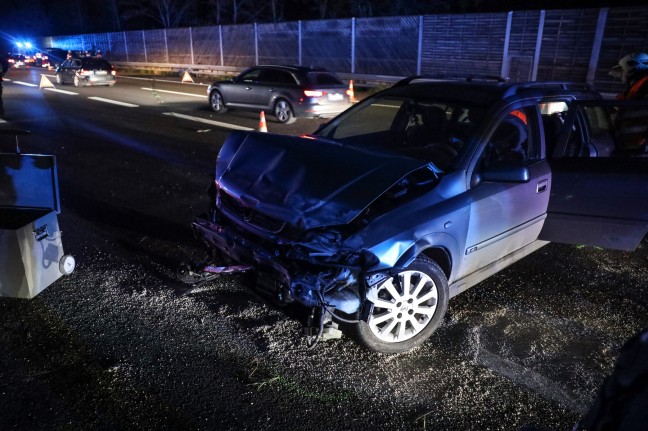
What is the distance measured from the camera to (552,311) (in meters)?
4.00

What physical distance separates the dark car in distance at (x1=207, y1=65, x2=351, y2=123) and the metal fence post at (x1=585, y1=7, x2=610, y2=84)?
8.63m

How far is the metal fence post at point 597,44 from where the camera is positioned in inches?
612

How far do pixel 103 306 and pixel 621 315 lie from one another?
13.4 feet

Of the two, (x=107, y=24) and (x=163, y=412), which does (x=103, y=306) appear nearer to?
(x=163, y=412)

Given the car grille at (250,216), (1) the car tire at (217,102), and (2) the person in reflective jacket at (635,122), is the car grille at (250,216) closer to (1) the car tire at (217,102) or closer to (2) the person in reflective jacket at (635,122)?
(2) the person in reflective jacket at (635,122)

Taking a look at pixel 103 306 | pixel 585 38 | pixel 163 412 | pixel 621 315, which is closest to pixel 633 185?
pixel 621 315

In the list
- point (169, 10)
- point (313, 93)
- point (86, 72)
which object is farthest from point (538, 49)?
point (169, 10)

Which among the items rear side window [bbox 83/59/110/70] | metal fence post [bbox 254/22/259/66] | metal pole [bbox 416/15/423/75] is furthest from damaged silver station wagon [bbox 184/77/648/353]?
metal fence post [bbox 254/22/259/66]

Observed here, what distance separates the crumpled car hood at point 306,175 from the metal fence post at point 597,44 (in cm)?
1492

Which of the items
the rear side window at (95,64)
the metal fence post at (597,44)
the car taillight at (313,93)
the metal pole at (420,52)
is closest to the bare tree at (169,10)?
the rear side window at (95,64)

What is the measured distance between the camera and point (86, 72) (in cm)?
2170

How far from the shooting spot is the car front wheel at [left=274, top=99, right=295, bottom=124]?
1278 centimetres

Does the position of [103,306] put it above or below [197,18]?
below

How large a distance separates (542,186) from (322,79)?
949cm
